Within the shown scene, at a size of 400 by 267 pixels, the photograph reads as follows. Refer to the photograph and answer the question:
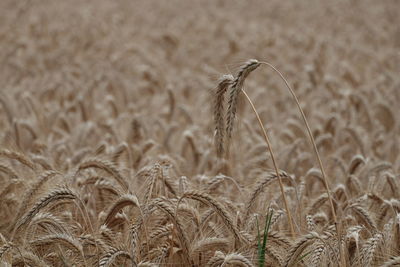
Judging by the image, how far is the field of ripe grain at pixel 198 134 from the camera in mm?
3107

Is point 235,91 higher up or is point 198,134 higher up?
point 198,134

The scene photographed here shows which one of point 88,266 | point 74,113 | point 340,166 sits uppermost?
point 74,113

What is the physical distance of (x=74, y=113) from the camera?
7.00 meters

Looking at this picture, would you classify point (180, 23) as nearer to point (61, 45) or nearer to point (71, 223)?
point (61, 45)

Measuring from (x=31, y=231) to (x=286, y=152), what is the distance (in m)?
2.58

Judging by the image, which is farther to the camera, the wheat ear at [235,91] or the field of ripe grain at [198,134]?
the field of ripe grain at [198,134]

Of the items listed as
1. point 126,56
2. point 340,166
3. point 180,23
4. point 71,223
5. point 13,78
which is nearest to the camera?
point 71,223

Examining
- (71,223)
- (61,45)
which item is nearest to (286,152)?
(71,223)

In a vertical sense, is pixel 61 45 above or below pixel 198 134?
above

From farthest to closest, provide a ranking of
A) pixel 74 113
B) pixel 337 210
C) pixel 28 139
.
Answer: pixel 74 113
pixel 28 139
pixel 337 210

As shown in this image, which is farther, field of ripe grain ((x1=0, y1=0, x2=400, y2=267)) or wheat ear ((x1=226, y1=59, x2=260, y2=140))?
field of ripe grain ((x1=0, y1=0, x2=400, y2=267))

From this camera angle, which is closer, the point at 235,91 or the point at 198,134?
the point at 235,91

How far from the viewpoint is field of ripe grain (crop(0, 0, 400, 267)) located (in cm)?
311

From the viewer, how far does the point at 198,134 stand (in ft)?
19.7
